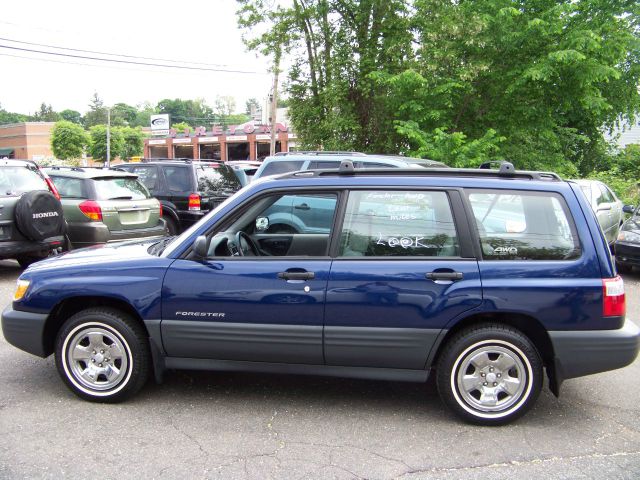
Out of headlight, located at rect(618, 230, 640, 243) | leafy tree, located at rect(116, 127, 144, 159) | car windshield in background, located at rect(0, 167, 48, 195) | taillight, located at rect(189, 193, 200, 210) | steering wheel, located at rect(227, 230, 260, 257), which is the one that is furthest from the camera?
leafy tree, located at rect(116, 127, 144, 159)

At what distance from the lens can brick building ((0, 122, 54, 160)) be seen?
8609 centimetres

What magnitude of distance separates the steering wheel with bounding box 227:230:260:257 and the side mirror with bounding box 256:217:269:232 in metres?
0.34

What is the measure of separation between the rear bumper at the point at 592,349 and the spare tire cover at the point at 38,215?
23.5ft

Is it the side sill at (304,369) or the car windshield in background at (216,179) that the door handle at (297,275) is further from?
the car windshield in background at (216,179)

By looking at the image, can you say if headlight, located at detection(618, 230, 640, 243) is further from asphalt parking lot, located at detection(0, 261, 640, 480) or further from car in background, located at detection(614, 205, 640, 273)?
asphalt parking lot, located at detection(0, 261, 640, 480)

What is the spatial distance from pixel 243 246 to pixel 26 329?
1.72 meters

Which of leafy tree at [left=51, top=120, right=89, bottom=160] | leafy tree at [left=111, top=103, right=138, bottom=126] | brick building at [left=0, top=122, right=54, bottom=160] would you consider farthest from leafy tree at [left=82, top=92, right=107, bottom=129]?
leafy tree at [left=51, top=120, right=89, bottom=160]

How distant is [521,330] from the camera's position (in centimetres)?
383

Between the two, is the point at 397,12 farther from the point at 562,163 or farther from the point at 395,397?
the point at 395,397

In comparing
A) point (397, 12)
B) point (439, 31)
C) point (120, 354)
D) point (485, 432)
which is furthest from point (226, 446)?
point (397, 12)

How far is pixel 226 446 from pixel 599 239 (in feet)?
9.14

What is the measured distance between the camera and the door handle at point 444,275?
12.0 ft

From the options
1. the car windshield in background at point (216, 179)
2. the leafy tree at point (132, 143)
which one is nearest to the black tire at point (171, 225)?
the car windshield in background at point (216, 179)

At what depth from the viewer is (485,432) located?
3.68 m
